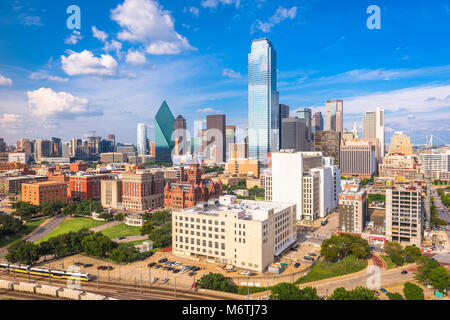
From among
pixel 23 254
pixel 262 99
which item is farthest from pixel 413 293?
pixel 262 99

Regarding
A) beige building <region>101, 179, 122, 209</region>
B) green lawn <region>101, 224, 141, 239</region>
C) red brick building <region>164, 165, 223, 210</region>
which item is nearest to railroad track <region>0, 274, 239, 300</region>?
green lawn <region>101, 224, 141, 239</region>

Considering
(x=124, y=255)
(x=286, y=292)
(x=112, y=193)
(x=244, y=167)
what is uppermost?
(x=244, y=167)

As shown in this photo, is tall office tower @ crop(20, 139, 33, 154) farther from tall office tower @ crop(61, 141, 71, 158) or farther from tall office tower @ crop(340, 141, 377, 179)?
tall office tower @ crop(340, 141, 377, 179)

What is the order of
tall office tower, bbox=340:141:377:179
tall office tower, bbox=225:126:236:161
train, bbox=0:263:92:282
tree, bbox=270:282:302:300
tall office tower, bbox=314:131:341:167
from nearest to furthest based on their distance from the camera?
tree, bbox=270:282:302:300 < train, bbox=0:263:92:282 < tall office tower, bbox=340:141:377:179 < tall office tower, bbox=314:131:341:167 < tall office tower, bbox=225:126:236:161

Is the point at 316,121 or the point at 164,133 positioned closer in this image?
the point at 164,133

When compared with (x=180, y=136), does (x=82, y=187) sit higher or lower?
lower

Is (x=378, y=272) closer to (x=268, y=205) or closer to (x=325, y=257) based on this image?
(x=325, y=257)

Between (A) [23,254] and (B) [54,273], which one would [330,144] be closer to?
(B) [54,273]
